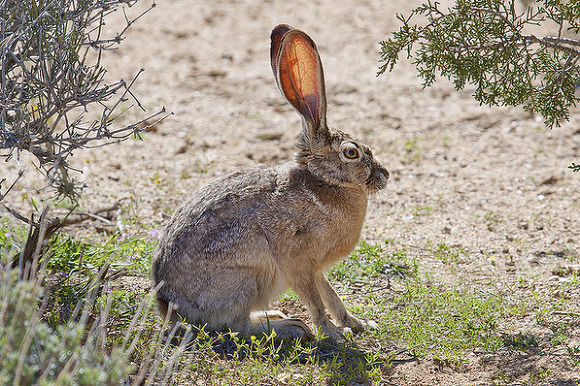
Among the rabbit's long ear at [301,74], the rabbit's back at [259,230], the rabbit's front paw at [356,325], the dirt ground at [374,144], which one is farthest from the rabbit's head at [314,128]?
the dirt ground at [374,144]

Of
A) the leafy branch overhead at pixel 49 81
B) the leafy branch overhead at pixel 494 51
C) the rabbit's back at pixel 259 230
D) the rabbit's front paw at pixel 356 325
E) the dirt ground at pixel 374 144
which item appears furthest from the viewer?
the dirt ground at pixel 374 144

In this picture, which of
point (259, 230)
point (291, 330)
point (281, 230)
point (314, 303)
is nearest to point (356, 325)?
point (314, 303)

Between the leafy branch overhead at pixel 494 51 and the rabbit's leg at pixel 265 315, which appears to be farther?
the rabbit's leg at pixel 265 315

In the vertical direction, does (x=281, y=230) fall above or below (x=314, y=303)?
above

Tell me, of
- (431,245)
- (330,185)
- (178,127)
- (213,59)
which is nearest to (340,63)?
(213,59)

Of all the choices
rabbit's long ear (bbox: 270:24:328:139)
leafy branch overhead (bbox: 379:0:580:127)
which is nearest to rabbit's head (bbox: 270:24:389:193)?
rabbit's long ear (bbox: 270:24:328:139)

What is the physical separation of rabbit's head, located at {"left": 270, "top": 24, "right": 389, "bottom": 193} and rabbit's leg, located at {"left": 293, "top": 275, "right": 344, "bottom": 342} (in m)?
0.71

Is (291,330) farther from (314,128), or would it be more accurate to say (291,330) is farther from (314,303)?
(314,128)

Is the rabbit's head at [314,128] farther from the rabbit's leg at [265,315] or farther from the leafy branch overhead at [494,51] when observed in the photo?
the rabbit's leg at [265,315]

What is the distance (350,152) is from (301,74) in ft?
2.05

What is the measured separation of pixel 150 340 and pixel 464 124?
499cm

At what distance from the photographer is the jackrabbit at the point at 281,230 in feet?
14.2

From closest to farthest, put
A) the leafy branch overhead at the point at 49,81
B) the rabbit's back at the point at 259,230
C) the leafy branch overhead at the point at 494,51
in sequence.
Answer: the leafy branch overhead at the point at 49,81, the rabbit's back at the point at 259,230, the leafy branch overhead at the point at 494,51

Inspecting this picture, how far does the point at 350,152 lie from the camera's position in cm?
462
